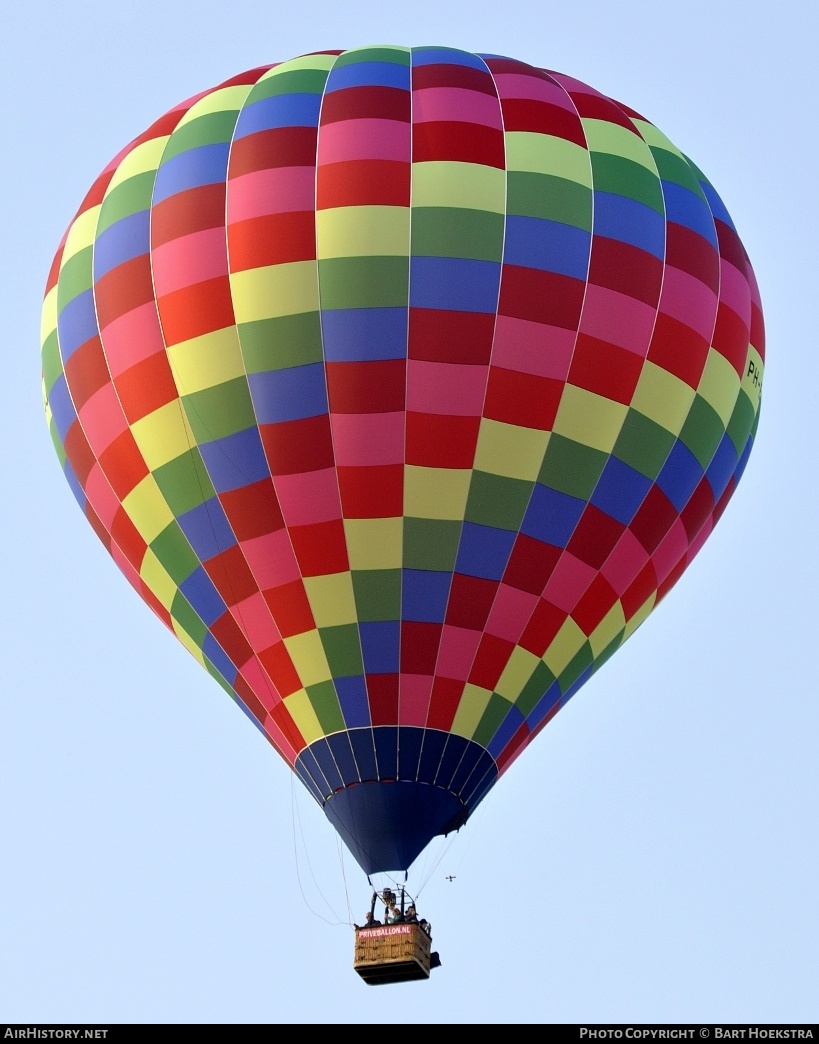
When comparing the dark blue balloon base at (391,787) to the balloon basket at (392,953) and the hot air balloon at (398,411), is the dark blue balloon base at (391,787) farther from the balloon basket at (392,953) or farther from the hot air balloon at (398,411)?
the balloon basket at (392,953)

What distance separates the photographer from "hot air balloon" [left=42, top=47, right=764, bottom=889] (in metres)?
15.6

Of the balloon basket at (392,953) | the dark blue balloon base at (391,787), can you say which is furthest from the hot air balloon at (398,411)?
the balloon basket at (392,953)

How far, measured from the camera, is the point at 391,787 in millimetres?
15398

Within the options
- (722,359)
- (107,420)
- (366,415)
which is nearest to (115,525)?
(107,420)

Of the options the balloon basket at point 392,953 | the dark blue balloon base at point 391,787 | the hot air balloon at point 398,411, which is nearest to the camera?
the balloon basket at point 392,953

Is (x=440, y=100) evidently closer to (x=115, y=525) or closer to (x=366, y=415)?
(x=366, y=415)

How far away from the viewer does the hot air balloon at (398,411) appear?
51.1ft

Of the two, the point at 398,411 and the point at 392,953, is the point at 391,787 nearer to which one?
the point at 392,953

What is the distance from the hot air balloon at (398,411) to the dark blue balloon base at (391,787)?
18mm

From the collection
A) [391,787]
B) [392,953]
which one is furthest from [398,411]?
[392,953]

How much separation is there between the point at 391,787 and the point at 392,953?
3.86ft

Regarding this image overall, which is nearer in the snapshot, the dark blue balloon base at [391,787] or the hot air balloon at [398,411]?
the dark blue balloon base at [391,787]

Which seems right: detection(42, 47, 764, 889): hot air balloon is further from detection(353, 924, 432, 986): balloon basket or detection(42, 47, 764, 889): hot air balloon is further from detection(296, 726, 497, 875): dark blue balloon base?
detection(353, 924, 432, 986): balloon basket

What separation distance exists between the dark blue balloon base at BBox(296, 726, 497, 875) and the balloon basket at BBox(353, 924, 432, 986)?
0.65m
